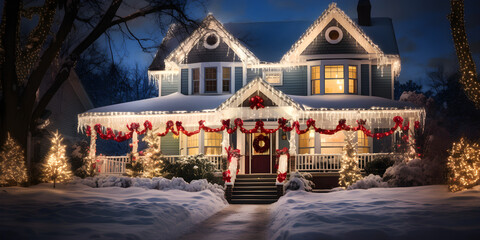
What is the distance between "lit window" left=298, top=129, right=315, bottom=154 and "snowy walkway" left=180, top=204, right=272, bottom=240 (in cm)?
987

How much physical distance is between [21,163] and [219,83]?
12.5 meters

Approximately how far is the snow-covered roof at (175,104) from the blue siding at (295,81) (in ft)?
10.7

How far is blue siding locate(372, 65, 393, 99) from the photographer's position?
2572 cm

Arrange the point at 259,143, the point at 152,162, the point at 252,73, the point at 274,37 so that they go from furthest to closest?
the point at 274,37, the point at 252,73, the point at 259,143, the point at 152,162

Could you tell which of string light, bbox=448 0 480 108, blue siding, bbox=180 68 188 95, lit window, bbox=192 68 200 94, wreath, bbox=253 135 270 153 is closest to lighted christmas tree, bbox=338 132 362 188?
wreath, bbox=253 135 270 153

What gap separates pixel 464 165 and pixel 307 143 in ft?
42.6

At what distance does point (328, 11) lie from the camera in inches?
966

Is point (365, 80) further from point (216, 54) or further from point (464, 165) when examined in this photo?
point (464, 165)

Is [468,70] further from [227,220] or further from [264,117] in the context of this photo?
[264,117]

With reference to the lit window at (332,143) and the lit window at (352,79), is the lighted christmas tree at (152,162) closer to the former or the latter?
the lit window at (332,143)

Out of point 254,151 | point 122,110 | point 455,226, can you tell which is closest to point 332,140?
point 254,151

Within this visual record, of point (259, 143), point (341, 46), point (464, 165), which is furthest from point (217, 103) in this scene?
point (464, 165)

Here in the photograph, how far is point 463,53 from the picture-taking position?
13164 millimetres

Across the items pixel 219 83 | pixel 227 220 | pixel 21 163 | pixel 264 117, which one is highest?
pixel 219 83
